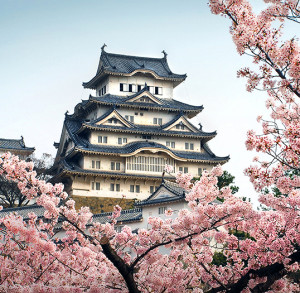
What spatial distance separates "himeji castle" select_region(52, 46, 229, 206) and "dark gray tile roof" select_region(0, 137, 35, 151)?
13.2 feet

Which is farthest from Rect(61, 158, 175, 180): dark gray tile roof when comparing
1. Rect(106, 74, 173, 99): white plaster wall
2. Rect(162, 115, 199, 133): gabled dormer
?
Rect(106, 74, 173, 99): white plaster wall

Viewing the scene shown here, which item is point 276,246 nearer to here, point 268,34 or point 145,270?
point 145,270

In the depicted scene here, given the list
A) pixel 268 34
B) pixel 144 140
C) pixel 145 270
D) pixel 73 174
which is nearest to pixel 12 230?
pixel 145 270

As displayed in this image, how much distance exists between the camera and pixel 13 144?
220ft

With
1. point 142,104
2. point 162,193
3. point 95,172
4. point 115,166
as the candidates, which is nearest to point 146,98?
point 142,104

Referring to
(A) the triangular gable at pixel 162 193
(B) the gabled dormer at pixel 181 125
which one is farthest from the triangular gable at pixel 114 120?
(A) the triangular gable at pixel 162 193

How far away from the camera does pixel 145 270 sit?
1205 centimetres

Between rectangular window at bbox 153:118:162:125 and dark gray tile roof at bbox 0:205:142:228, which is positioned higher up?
rectangular window at bbox 153:118:162:125

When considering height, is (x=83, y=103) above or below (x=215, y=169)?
above

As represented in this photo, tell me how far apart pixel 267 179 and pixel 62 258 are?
555cm

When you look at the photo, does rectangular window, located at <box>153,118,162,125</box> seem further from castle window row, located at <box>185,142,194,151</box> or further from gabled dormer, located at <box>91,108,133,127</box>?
castle window row, located at <box>185,142,194,151</box>

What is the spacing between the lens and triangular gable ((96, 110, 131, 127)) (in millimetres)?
59219

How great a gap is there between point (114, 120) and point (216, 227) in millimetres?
49227

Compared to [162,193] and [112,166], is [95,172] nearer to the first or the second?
[112,166]
